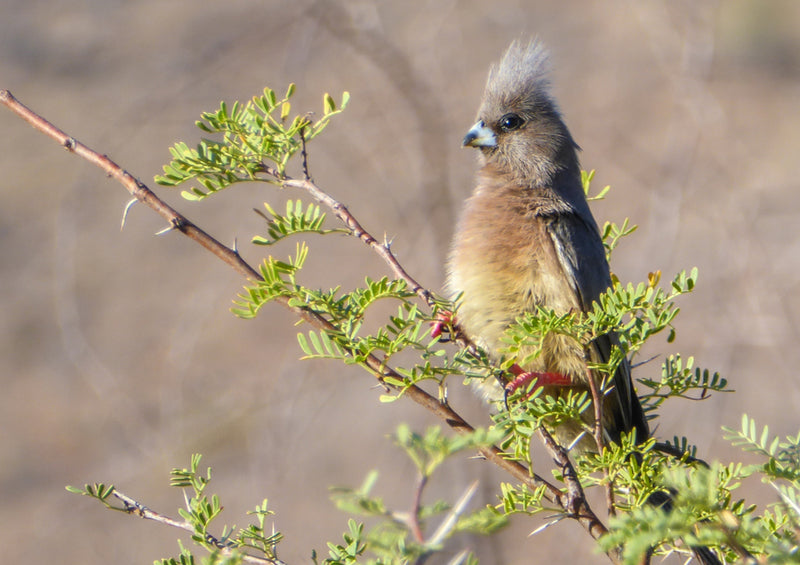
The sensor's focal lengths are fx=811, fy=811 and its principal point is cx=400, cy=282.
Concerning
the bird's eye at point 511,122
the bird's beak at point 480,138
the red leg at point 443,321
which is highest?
the bird's eye at point 511,122

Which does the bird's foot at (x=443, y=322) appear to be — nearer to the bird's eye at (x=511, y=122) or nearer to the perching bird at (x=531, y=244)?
the perching bird at (x=531, y=244)

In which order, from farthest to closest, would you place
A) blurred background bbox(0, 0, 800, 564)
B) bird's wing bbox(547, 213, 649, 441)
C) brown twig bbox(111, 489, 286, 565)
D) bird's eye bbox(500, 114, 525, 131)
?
blurred background bbox(0, 0, 800, 564) → bird's eye bbox(500, 114, 525, 131) → bird's wing bbox(547, 213, 649, 441) → brown twig bbox(111, 489, 286, 565)

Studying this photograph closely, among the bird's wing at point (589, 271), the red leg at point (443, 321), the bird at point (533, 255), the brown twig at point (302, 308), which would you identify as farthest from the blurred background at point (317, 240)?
the brown twig at point (302, 308)

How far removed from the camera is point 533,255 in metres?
3.81

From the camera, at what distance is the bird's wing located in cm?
359

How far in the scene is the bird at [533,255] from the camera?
11.9 ft

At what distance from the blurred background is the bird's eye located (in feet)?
6.73

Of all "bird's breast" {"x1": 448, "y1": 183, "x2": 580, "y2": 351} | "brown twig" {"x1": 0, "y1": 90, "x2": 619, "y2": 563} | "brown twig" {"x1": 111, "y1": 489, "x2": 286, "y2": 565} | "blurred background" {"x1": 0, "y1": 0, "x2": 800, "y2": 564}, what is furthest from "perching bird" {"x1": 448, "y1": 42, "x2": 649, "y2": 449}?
"blurred background" {"x1": 0, "y1": 0, "x2": 800, "y2": 564}

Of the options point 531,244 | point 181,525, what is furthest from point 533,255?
point 181,525

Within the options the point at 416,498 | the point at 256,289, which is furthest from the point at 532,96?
the point at 416,498

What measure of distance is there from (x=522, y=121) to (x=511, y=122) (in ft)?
0.21

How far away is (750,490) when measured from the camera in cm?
→ 951

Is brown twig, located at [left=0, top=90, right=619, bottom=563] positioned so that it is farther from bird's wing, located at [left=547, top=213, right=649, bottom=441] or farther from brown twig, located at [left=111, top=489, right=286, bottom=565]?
bird's wing, located at [left=547, top=213, right=649, bottom=441]

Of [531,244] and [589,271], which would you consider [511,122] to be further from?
[589,271]
